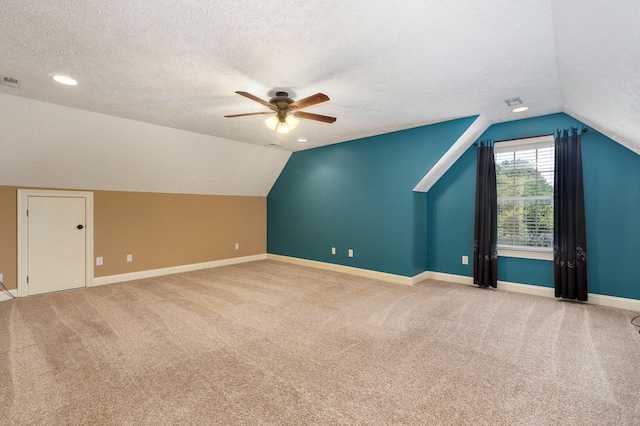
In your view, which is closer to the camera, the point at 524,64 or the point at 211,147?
the point at 524,64

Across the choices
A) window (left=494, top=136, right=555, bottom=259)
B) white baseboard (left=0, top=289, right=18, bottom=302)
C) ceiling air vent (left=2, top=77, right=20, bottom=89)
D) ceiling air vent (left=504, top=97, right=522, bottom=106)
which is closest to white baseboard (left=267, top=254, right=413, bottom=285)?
window (left=494, top=136, right=555, bottom=259)

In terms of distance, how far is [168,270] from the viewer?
219 inches

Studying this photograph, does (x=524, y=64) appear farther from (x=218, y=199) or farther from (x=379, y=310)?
(x=218, y=199)

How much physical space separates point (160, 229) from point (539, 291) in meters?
6.12

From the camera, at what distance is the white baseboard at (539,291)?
3.57 metres

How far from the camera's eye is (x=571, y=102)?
3.30 meters

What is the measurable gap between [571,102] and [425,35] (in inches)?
91.5

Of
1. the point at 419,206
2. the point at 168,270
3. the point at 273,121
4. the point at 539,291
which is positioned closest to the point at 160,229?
the point at 168,270

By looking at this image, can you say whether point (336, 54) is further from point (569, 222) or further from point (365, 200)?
point (569, 222)

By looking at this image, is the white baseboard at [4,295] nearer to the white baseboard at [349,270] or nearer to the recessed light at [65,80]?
the recessed light at [65,80]

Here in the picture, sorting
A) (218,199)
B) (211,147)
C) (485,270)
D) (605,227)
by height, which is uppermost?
(211,147)

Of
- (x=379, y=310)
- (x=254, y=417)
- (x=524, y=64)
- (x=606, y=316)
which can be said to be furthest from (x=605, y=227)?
(x=254, y=417)

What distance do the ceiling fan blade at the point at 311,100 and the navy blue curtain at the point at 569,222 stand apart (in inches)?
130

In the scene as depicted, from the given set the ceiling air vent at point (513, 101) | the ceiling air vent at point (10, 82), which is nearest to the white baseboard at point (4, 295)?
the ceiling air vent at point (10, 82)
